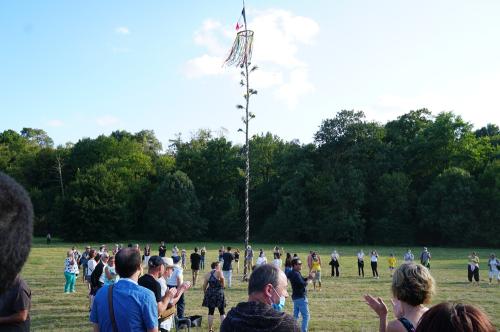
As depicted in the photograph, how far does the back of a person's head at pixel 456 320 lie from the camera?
1.61m

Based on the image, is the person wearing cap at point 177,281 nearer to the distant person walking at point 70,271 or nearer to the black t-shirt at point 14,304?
the black t-shirt at point 14,304

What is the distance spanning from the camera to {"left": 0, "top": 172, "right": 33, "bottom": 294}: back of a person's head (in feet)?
4.41

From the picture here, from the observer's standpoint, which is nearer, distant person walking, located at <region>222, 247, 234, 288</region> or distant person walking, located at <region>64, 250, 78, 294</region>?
distant person walking, located at <region>64, 250, 78, 294</region>

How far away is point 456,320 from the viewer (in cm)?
162

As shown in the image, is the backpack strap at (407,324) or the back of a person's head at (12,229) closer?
the back of a person's head at (12,229)

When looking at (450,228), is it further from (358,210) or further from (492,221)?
(358,210)

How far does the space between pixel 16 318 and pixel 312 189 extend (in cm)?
5619

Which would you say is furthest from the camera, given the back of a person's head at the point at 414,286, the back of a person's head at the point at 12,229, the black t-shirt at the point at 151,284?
the black t-shirt at the point at 151,284

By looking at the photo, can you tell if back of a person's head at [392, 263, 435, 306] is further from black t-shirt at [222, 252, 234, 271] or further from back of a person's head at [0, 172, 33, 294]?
black t-shirt at [222, 252, 234, 271]

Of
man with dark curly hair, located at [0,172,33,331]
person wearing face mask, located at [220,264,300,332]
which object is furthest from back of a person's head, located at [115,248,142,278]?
man with dark curly hair, located at [0,172,33,331]

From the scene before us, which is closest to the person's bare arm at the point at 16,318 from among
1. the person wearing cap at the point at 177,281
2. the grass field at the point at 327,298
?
the person wearing cap at the point at 177,281

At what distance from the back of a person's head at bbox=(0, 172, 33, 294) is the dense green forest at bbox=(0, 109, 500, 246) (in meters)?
56.0

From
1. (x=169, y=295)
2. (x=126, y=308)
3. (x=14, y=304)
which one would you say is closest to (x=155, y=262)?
(x=169, y=295)

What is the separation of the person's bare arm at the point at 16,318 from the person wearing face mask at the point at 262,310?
2318 millimetres
